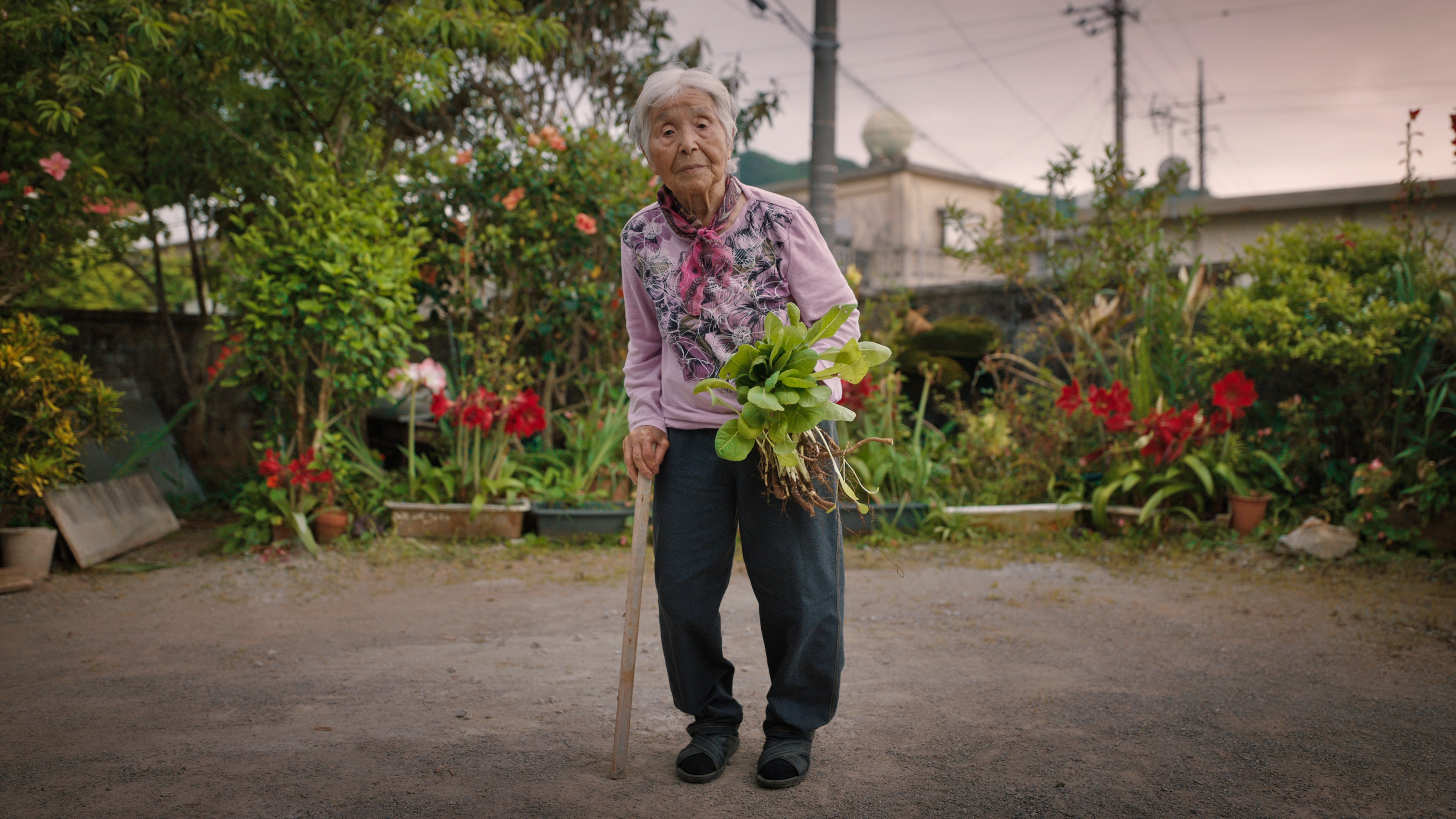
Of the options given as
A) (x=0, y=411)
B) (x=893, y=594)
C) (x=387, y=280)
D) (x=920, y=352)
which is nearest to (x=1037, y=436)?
(x=920, y=352)

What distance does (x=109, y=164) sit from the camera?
5.21 meters

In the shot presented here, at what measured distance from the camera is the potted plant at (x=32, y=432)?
13.3 ft

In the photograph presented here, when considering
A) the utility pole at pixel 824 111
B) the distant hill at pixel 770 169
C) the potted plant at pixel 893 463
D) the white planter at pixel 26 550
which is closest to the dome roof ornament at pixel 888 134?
the distant hill at pixel 770 169

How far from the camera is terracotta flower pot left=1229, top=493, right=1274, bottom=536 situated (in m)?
4.79

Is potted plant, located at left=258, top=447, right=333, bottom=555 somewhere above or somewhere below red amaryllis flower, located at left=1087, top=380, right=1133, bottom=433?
below

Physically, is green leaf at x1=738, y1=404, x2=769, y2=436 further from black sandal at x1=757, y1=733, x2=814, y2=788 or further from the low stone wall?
the low stone wall

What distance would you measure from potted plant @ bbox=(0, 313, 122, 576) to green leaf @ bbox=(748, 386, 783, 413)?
Answer: 3824 mm

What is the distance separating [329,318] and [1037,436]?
13.5 feet

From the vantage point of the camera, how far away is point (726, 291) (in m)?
2.13

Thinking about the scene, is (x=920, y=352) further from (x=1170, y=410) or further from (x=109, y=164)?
(x=109, y=164)

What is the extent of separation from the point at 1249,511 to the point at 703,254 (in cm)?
396

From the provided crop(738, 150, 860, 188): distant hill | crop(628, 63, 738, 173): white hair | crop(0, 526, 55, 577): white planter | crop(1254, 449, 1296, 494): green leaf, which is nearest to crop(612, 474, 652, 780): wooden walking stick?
crop(628, 63, 738, 173): white hair

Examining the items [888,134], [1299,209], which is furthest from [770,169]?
[1299,209]

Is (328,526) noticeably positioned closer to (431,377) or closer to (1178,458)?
(431,377)
